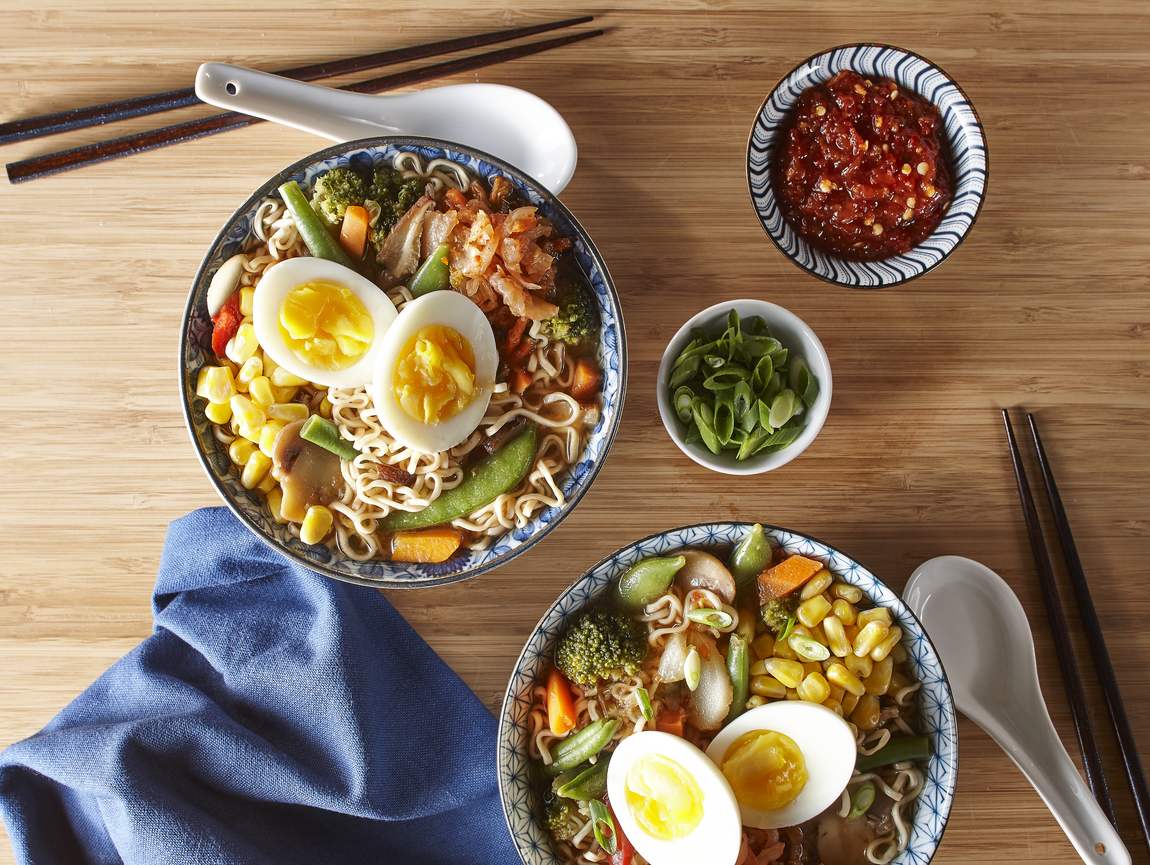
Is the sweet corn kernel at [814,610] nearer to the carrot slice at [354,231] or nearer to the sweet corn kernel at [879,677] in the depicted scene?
the sweet corn kernel at [879,677]

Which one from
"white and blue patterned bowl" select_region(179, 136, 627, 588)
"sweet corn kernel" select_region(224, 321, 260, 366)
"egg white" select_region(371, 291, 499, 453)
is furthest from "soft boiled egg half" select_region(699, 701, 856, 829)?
"sweet corn kernel" select_region(224, 321, 260, 366)

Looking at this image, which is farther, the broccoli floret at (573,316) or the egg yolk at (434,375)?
the broccoli floret at (573,316)

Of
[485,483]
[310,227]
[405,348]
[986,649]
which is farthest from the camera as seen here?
[986,649]

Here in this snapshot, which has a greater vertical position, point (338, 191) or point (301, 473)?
point (338, 191)

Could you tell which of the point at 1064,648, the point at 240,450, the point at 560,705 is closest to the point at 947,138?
the point at 1064,648

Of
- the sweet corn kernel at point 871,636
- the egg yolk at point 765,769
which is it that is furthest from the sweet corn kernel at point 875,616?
the egg yolk at point 765,769

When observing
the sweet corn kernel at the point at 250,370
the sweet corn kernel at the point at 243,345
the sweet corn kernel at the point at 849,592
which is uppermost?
the sweet corn kernel at the point at 243,345

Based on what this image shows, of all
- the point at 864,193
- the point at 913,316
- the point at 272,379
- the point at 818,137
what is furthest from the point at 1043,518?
the point at 272,379

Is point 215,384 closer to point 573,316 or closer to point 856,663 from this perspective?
point 573,316
